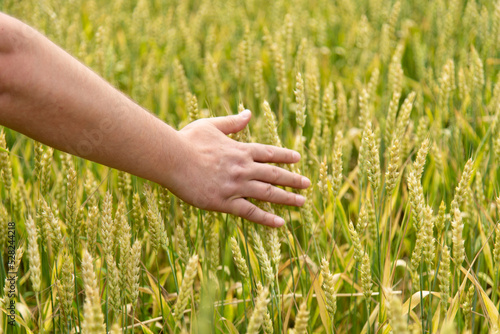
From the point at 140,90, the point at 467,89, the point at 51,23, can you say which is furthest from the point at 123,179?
the point at 51,23

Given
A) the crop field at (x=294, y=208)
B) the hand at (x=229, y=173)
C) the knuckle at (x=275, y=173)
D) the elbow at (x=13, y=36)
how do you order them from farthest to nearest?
the knuckle at (x=275, y=173)
the hand at (x=229, y=173)
the crop field at (x=294, y=208)
the elbow at (x=13, y=36)

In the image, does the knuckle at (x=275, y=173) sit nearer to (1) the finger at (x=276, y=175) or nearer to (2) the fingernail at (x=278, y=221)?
(1) the finger at (x=276, y=175)

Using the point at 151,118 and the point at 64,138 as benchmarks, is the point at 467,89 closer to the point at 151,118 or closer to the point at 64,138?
the point at 151,118

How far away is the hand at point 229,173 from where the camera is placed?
1189mm

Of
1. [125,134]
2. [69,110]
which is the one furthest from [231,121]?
[69,110]

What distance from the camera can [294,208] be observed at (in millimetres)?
1634

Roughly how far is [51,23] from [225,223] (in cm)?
134

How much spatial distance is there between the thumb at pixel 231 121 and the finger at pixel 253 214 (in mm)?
208

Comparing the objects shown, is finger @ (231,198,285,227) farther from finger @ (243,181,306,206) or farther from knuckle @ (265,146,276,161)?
knuckle @ (265,146,276,161)

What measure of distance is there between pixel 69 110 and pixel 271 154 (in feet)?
1.72

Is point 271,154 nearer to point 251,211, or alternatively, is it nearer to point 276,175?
point 276,175

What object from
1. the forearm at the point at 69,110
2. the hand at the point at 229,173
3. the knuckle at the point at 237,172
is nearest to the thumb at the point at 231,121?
the hand at the point at 229,173

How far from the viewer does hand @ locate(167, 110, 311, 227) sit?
119 cm

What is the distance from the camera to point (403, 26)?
2848 mm
